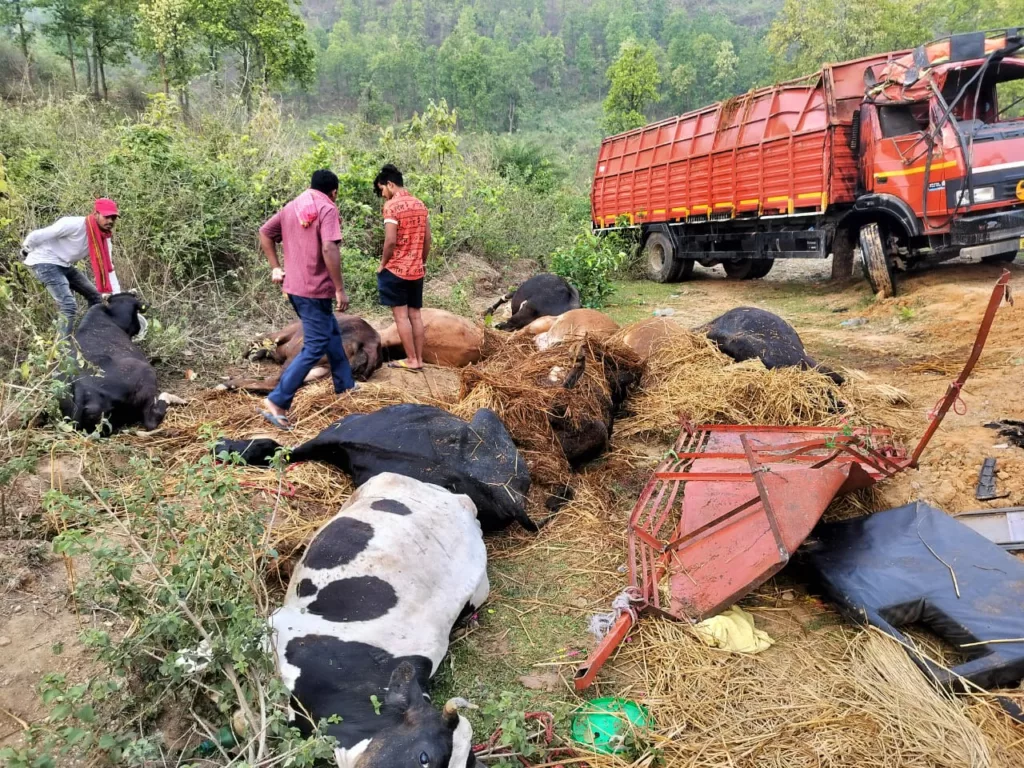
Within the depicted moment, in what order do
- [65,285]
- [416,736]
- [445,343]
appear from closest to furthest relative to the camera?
[416,736] → [65,285] → [445,343]

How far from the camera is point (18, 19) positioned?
22156 millimetres

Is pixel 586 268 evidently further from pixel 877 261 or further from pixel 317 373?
pixel 317 373

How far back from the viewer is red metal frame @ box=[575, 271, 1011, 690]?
7.69 ft

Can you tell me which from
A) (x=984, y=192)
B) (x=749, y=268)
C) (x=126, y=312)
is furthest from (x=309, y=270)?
(x=749, y=268)

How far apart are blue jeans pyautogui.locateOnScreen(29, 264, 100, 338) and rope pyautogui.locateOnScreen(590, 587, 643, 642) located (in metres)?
4.39

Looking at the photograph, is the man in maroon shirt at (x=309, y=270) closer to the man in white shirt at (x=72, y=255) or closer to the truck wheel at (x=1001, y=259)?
the man in white shirt at (x=72, y=255)

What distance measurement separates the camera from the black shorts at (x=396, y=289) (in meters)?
4.77

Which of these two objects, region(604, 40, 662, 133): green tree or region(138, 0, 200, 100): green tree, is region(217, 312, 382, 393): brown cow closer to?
region(138, 0, 200, 100): green tree

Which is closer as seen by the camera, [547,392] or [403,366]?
[547,392]

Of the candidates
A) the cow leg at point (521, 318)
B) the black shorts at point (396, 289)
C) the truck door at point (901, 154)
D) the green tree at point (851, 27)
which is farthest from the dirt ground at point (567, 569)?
the green tree at point (851, 27)

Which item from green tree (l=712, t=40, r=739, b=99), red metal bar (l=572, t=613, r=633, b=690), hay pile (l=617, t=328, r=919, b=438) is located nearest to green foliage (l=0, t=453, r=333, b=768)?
red metal bar (l=572, t=613, r=633, b=690)

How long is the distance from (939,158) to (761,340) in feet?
14.3

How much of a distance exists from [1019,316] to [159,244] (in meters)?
8.53

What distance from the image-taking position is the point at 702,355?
4.92 m
